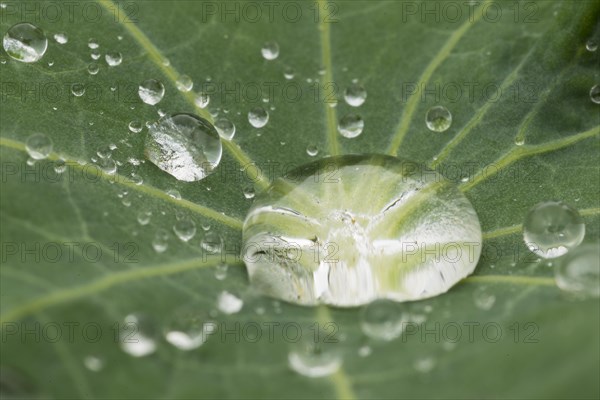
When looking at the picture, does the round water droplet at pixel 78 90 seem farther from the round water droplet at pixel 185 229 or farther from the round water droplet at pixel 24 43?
the round water droplet at pixel 185 229

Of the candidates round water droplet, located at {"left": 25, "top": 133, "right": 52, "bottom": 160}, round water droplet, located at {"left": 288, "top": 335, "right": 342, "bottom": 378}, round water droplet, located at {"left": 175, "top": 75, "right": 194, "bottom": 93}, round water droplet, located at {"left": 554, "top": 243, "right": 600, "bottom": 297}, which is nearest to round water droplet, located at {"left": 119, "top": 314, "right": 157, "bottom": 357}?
round water droplet, located at {"left": 288, "top": 335, "right": 342, "bottom": 378}

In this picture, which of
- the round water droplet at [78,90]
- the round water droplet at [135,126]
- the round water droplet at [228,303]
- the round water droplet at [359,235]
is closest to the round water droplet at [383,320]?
the round water droplet at [359,235]

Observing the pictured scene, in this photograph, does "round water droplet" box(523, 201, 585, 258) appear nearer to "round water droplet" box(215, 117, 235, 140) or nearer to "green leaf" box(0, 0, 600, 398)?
"green leaf" box(0, 0, 600, 398)

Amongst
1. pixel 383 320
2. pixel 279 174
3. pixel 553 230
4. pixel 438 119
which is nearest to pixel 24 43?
pixel 279 174

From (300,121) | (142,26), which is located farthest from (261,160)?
(142,26)

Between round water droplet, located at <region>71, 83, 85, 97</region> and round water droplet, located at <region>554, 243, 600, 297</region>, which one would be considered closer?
round water droplet, located at <region>554, 243, 600, 297</region>

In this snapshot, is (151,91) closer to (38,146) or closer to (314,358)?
(38,146)
